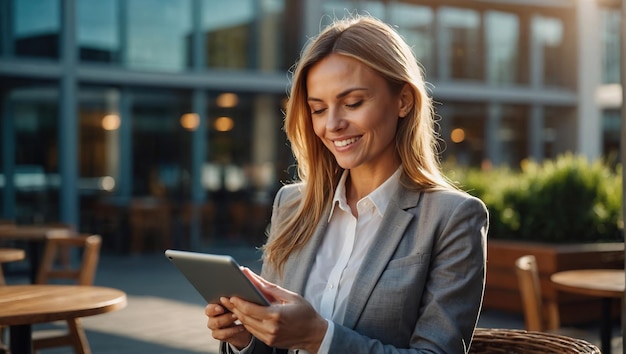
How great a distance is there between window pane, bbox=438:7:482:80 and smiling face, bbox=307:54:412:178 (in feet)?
50.8

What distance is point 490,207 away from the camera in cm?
912

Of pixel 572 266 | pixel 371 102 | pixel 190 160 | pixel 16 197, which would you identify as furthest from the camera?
pixel 190 160

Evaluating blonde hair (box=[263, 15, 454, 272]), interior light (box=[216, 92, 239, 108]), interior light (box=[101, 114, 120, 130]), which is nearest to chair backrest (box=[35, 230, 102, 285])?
blonde hair (box=[263, 15, 454, 272])

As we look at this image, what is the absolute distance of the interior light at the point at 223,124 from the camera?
1465 centimetres

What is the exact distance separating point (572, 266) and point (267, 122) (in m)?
8.27

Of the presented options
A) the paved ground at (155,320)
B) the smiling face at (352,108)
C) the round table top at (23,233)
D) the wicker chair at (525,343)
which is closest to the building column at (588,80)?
the paved ground at (155,320)

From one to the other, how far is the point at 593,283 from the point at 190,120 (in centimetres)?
1017

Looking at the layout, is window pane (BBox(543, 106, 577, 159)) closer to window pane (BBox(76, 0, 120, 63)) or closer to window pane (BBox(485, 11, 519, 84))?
window pane (BBox(485, 11, 519, 84))

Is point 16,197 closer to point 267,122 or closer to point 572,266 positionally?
point 267,122

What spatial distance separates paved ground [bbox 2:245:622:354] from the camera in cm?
679

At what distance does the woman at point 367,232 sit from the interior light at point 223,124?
12.2 metres

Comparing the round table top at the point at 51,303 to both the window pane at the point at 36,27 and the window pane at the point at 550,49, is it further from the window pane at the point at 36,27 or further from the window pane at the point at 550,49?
the window pane at the point at 550,49

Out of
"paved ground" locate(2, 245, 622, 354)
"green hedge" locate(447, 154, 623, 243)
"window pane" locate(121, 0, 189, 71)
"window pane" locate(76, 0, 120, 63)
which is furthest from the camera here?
"window pane" locate(121, 0, 189, 71)

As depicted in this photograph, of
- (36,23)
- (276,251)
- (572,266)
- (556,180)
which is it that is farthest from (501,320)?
(36,23)
